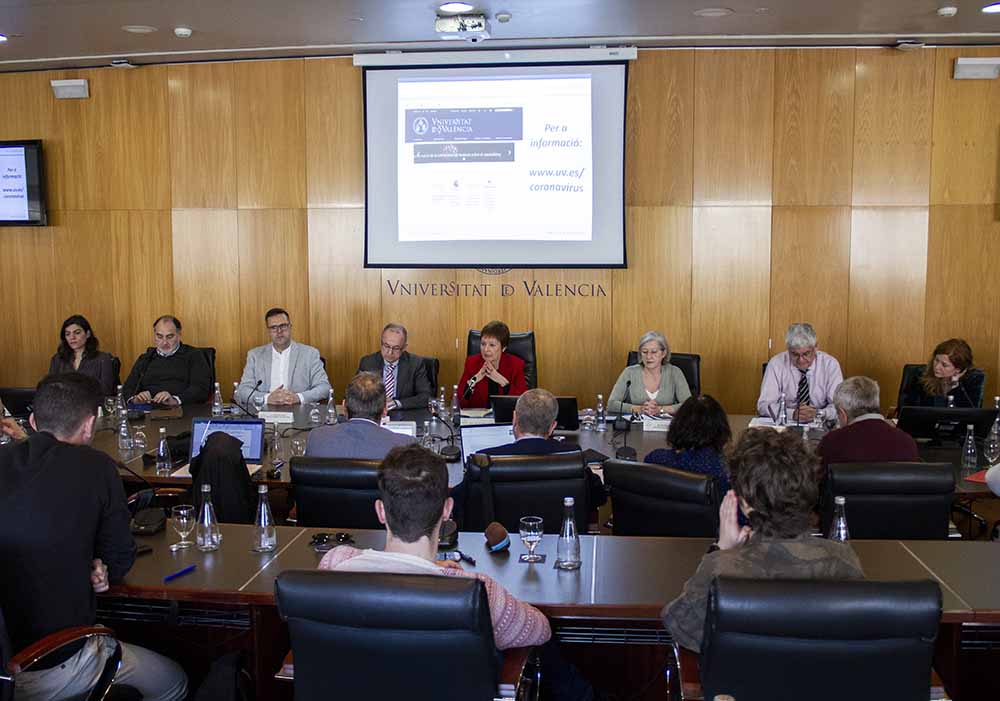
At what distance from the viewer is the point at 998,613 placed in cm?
271

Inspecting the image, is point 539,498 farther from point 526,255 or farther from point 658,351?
point 526,255

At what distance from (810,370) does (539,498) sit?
10.2ft

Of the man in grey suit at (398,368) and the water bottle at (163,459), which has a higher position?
the man in grey suit at (398,368)

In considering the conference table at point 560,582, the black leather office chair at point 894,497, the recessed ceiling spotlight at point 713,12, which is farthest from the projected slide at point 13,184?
the black leather office chair at point 894,497

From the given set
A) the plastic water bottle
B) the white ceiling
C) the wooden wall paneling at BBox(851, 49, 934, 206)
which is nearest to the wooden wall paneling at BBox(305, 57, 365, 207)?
the white ceiling

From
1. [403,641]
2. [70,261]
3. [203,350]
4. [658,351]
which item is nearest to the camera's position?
[403,641]

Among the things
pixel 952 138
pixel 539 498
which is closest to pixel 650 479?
pixel 539 498

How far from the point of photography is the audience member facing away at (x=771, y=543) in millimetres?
2443

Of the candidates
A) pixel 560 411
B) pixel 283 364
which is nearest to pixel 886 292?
pixel 560 411

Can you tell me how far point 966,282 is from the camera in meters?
7.55

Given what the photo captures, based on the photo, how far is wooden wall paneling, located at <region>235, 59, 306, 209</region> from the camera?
26.1 ft

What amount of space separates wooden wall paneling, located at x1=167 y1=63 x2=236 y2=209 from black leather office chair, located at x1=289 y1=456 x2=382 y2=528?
16.2 ft

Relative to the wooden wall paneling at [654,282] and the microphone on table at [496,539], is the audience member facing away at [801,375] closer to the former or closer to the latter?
the wooden wall paneling at [654,282]

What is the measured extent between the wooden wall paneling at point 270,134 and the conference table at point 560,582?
501 cm
